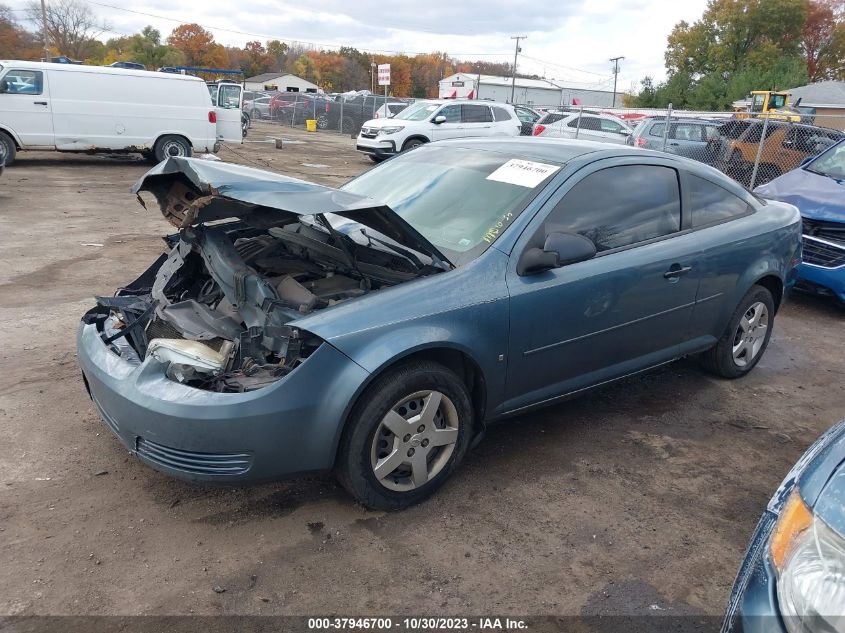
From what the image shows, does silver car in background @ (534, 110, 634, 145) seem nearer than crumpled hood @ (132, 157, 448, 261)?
No

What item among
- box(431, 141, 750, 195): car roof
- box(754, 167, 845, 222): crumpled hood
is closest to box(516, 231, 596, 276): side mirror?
box(431, 141, 750, 195): car roof

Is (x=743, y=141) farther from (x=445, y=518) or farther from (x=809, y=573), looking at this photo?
(x=809, y=573)

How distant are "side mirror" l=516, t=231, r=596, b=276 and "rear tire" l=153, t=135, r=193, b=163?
45.6 feet

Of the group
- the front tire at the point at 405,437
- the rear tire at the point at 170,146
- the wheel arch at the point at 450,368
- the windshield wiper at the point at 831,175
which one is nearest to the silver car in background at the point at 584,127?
the rear tire at the point at 170,146

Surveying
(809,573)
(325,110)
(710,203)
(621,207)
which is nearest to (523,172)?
(621,207)

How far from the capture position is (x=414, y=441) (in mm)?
3047

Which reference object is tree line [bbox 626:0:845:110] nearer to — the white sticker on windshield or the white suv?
the white suv

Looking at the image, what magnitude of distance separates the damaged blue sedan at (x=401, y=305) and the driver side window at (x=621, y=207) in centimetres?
1

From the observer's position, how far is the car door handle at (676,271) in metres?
3.88

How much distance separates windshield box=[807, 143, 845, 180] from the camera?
733cm

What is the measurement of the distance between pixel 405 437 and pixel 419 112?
16.7 metres

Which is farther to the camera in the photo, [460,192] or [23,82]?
[23,82]

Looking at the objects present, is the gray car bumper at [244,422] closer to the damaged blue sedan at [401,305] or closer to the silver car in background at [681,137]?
the damaged blue sedan at [401,305]

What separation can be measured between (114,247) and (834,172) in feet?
27.5
